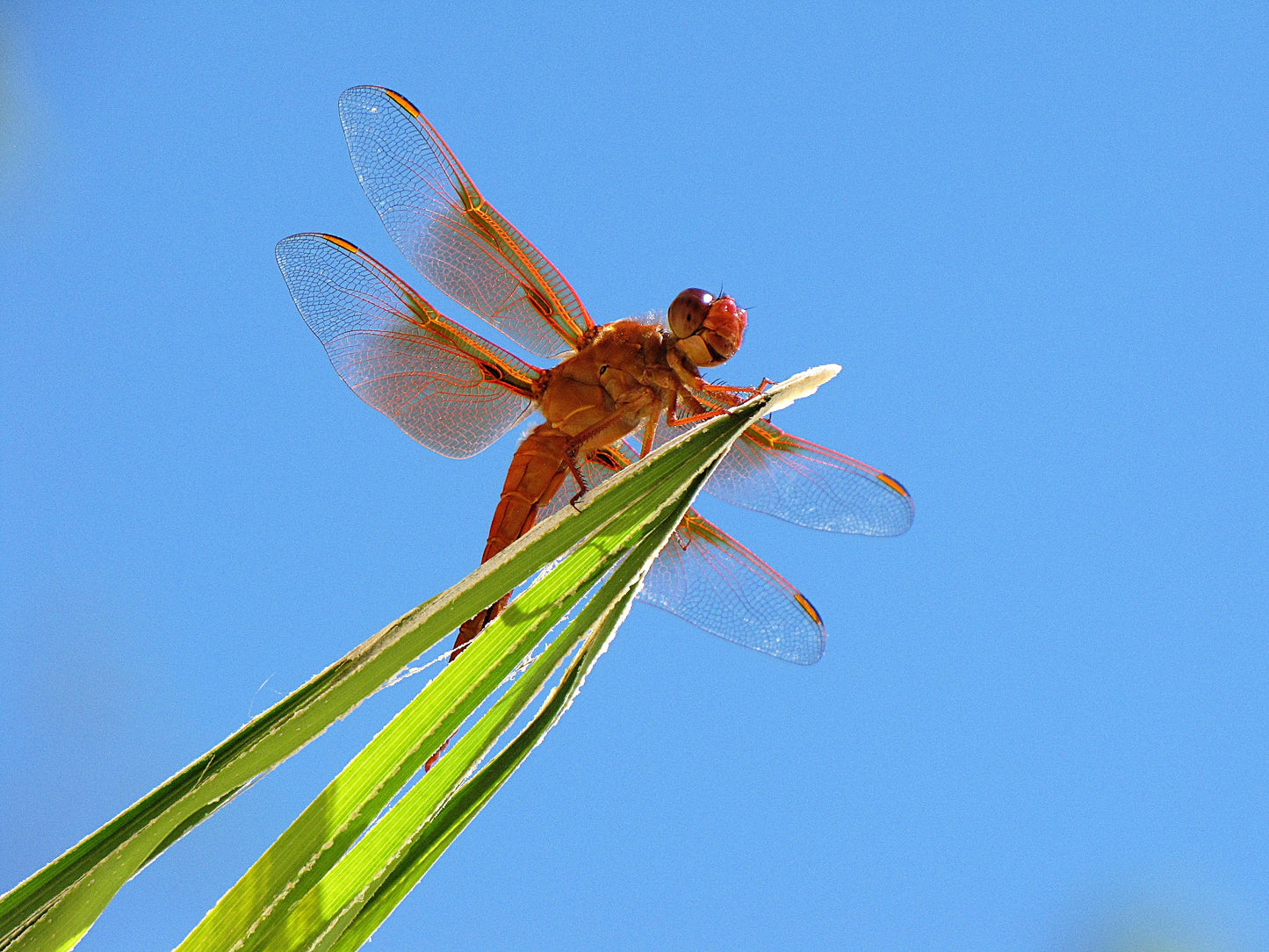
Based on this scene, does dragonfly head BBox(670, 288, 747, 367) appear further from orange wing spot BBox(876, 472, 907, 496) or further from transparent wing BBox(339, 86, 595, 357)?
orange wing spot BBox(876, 472, 907, 496)

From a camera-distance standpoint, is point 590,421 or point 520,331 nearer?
point 590,421

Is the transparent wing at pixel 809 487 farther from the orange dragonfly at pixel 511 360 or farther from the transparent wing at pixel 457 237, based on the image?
the transparent wing at pixel 457 237

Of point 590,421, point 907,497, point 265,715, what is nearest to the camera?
point 265,715

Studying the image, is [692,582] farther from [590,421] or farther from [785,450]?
[590,421]

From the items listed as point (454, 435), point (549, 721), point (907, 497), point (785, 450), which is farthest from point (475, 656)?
point (907, 497)

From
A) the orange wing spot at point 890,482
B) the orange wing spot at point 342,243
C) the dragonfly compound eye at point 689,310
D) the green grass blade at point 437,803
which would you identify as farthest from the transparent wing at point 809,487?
the green grass blade at point 437,803

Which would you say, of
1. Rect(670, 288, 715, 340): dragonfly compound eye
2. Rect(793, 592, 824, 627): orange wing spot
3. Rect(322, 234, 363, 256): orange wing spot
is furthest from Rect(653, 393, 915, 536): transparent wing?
Rect(322, 234, 363, 256): orange wing spot
